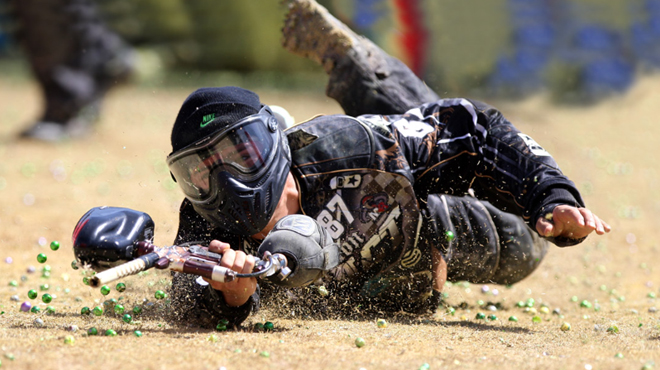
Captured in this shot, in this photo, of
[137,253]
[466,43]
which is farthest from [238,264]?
[466,43]

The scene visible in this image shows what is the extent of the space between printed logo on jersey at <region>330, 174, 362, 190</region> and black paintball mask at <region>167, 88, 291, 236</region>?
274mm

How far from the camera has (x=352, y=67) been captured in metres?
3.93

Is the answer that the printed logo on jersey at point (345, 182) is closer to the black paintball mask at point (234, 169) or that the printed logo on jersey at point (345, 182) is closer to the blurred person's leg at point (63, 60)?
the black paintball mask at point (234, 169)

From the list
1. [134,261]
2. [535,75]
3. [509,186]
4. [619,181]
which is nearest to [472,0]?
[535,75]

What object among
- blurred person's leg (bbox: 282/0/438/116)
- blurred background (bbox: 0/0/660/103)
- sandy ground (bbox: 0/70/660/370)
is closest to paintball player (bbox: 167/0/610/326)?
sandy ground (bbox: 0/70/660/370)

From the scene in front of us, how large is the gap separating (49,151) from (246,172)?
296 inches

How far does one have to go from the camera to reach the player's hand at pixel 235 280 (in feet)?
7.54

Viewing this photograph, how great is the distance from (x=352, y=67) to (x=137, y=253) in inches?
79.3

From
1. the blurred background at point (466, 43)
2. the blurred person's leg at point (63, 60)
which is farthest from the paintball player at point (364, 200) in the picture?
the blurred person's leg at point (63, 60)

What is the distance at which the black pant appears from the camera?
3330 millimetres

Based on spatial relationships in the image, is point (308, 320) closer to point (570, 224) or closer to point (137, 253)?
point (137, 253)

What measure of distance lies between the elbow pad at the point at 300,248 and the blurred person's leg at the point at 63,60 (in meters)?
8.30

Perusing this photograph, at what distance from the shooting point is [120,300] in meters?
3.24

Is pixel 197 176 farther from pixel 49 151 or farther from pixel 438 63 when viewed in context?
pixel 438 63
